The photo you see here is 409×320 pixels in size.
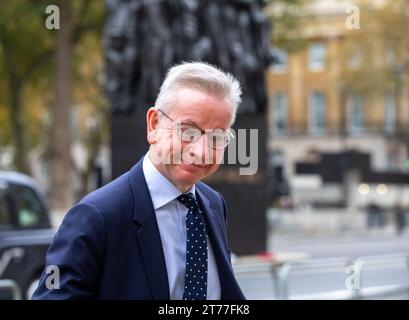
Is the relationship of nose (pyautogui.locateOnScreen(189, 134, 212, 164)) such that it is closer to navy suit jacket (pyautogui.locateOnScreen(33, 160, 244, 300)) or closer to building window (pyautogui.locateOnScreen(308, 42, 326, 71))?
navy suit jacket (pyautogui.locateOnScreen(33, 160, 244, 300))

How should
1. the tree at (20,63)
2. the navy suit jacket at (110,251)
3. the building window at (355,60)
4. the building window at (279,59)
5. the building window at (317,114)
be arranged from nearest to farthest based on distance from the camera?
the navy suit jacket at (110,251) → the building window at (279,59) → the tree at (20,63) → the building window at (355,60) → the building window at (317,114)

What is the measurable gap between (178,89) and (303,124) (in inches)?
2435

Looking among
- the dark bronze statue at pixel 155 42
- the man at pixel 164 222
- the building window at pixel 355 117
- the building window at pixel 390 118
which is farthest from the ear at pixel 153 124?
the building window at pixel 390 118

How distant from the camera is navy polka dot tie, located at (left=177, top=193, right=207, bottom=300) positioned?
8.78ft

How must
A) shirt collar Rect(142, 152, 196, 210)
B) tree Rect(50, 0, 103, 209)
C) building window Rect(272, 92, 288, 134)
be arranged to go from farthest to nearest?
1. building window Rect(272, 92, 288, 134)
2. tree Rect(50, 0, 103, 209)
3. shirt collar Rect(142, 152, 196, 210)

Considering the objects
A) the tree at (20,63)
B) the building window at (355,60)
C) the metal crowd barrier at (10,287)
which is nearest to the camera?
the metal crowd barrier at (10,287)

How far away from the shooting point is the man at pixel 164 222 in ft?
8.29

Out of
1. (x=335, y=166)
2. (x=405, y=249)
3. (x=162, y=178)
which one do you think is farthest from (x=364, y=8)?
(x=162, y=178)

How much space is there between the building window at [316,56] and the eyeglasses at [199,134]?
44633 millimetres

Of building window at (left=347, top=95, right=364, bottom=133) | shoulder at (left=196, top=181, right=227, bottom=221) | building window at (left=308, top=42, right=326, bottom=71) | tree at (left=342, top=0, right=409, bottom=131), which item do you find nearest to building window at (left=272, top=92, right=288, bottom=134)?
building window at (left=347, top=95, right=364, bottom=133)

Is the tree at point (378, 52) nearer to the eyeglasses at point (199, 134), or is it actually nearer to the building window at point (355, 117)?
the building window at point (355, 117)

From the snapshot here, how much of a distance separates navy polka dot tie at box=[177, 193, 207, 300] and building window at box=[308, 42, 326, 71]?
44.5m
